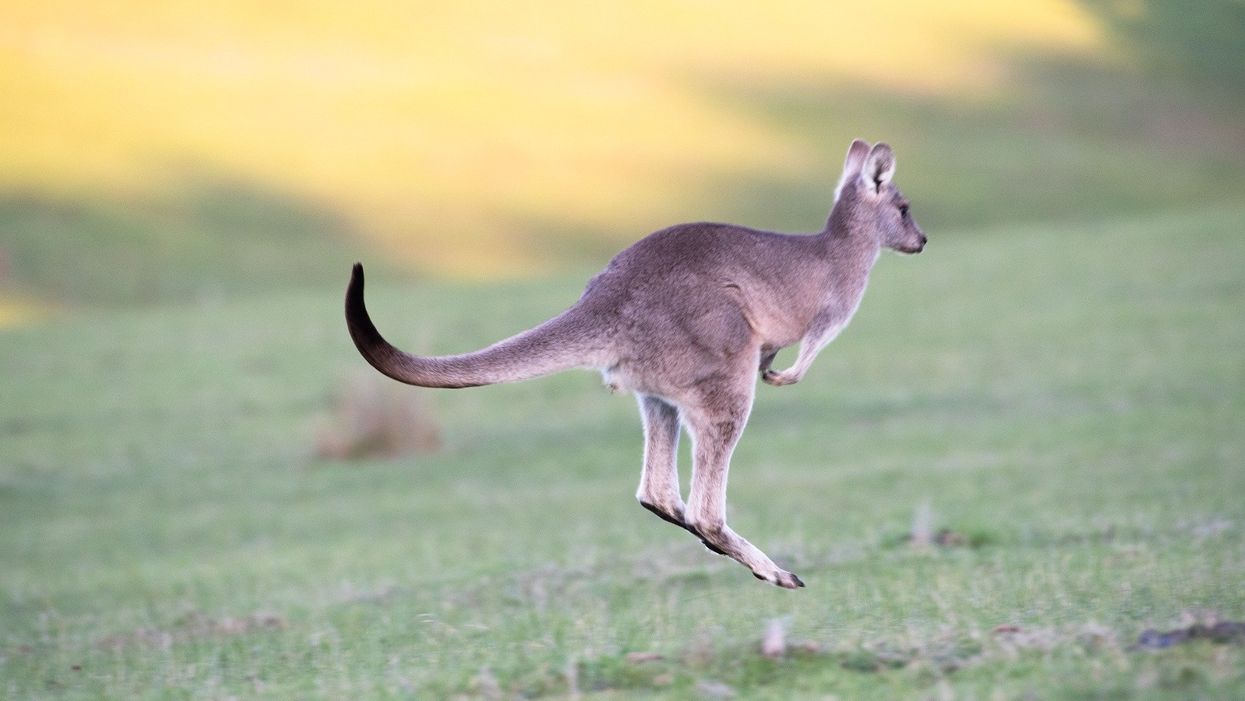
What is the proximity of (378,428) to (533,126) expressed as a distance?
110 feet

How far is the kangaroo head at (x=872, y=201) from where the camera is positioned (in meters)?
7.72

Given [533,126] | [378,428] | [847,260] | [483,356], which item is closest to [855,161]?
[847,260]

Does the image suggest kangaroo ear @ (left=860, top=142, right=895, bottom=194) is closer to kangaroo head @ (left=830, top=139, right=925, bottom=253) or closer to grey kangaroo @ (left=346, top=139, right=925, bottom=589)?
kangaroo head @ (left=830, top=139, right=925, bottom=253)

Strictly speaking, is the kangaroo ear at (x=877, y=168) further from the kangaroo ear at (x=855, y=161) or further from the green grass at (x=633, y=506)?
the green grass at (x=633, y=506)

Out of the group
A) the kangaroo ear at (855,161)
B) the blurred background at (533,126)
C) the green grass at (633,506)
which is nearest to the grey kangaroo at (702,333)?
the kangaroo ear at (855,161)

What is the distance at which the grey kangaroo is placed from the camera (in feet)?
23.2

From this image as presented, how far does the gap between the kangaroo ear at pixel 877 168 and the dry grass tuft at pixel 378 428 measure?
54.5ft

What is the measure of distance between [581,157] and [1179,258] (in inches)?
903

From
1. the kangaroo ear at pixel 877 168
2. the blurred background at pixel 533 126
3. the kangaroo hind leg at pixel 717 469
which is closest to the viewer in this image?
the kangaroo hind leg at pixel 717 469

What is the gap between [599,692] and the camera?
639 cm

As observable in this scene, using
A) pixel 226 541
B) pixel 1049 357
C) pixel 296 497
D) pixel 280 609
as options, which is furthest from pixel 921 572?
pixel 1049 357

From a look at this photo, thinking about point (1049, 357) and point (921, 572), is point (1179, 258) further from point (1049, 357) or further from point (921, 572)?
point (921, 572)

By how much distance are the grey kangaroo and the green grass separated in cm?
71

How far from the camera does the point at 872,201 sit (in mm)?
7770
